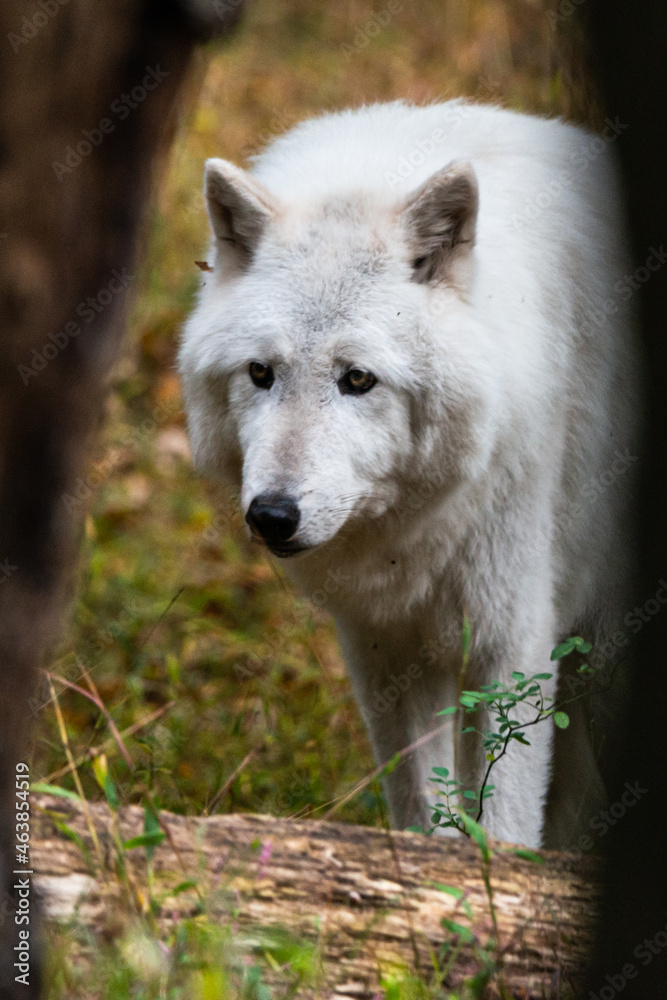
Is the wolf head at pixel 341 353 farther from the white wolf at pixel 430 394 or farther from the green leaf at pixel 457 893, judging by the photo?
the green leaf at pixel 457 893

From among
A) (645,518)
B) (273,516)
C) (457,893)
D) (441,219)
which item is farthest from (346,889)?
(441,219)

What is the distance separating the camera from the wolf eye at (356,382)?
10.5 feet

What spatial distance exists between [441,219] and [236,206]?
27.8 inches

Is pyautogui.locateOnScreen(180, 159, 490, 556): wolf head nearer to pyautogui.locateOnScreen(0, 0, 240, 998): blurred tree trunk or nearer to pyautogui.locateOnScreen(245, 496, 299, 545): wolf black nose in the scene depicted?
pyautogui.locateOnScreen(245, 496, 299, 545): wolf black nose

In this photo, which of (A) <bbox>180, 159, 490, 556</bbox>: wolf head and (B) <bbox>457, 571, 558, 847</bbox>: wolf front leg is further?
(B) <bbox>457, 571, 558, 847</bbox>: wolf front leg

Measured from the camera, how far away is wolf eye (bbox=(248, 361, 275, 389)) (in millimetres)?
3268

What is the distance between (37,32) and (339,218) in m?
1.89

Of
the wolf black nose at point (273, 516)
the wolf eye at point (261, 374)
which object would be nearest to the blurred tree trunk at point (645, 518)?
the wolf black nose at point (273, 516)

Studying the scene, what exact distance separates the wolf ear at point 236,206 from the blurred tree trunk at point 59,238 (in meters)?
1.67

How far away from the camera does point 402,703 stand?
4.11 m

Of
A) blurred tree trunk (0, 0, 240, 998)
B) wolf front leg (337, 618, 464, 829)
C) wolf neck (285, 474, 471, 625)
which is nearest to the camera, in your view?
blurred tree trunk (0, 0, 240, 998)

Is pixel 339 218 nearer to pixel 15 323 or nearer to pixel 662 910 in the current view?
pixel 15 323

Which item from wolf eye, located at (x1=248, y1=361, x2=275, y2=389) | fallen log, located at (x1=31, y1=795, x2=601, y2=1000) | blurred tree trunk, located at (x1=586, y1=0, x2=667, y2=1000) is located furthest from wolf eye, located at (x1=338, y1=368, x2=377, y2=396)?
fallen log, located at (x1=31, y1=795, x2=601, y2=1000)

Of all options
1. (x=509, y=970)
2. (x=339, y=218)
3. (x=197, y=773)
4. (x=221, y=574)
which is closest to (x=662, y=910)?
(x=509, y=970)
